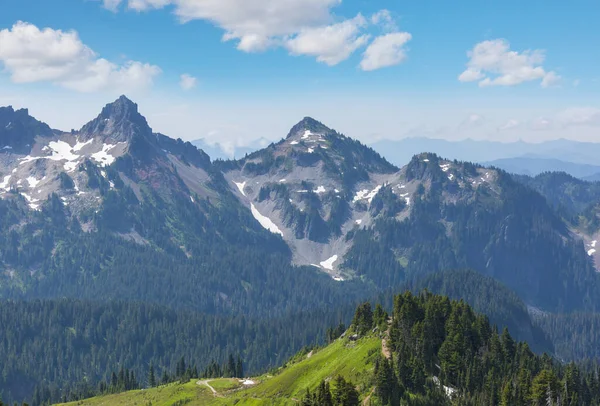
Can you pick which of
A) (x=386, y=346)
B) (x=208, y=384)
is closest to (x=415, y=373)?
(x=386, y=346)

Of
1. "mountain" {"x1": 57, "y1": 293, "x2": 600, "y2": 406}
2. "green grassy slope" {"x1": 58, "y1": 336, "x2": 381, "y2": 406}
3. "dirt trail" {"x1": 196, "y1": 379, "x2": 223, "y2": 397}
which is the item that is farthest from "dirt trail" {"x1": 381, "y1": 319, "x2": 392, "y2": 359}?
"dirt trail" {"x1": 196, "y1": 379, "x2": 223, "y2": 397}

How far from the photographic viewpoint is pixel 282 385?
147500 mm

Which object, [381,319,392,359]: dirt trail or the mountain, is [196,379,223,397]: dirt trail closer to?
the mountain

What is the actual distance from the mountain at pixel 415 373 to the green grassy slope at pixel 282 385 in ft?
0.94

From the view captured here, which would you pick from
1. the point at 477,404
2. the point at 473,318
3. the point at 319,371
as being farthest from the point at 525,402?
the point at 319,371

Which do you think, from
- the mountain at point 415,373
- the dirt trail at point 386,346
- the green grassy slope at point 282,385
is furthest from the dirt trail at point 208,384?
the dirt trail at point 386,346

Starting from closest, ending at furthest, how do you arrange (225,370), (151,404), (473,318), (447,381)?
(447,381)
(473,318)
(151,404)
(225,370)

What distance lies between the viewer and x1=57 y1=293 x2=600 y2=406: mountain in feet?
396

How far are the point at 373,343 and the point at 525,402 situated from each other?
118ft

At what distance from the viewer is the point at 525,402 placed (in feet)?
396

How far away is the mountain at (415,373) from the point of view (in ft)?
396

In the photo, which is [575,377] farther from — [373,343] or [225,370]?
[225,370]

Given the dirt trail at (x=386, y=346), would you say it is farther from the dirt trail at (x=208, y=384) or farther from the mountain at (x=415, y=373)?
the dirt trail at (x=208, y=384)

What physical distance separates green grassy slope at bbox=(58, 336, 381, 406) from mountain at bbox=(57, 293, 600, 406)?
11.2 inches
